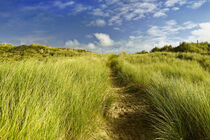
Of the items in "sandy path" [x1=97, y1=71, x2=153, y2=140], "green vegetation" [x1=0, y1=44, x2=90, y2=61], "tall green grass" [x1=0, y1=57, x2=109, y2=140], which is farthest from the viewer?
"green vegetation" [x1=0, y1=44, x2=90, y2=61]

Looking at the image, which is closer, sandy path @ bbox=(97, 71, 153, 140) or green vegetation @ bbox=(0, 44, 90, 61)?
sandy path @ bbox=(97, 71, 153, 140)

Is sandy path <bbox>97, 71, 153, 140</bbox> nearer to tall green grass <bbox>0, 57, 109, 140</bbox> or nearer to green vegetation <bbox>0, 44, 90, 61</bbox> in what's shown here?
tall green grass <bbox>0, 57, 109, 140</bbox>

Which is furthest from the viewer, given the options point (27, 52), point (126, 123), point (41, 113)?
point (27, 52)

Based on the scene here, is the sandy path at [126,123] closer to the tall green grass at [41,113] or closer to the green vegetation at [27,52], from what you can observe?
the tall green grass at [41,113]

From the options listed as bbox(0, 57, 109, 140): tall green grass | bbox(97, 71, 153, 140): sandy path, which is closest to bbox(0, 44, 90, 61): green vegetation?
bbox(97, 71, 153, 140): sandy path

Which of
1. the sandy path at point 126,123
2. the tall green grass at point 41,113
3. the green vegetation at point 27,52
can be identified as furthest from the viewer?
the green vegetation at point 27,52

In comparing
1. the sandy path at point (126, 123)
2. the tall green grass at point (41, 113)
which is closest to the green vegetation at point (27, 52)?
the sandy path at point (126, 123)

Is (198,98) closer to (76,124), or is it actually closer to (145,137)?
(145,137)

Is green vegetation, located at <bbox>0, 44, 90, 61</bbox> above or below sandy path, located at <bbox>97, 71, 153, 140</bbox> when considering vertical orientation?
above

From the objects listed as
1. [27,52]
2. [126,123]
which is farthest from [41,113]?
[27,52]

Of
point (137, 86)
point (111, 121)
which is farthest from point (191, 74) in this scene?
point (111, 121)

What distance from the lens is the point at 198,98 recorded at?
45.2 inches

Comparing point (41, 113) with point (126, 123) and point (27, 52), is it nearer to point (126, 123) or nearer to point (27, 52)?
point (126, 123)

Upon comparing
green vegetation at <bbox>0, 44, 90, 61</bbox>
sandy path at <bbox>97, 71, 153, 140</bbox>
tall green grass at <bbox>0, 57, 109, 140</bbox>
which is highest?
green vegetation at <bbox>0, 44, 90, 61</bbox>
